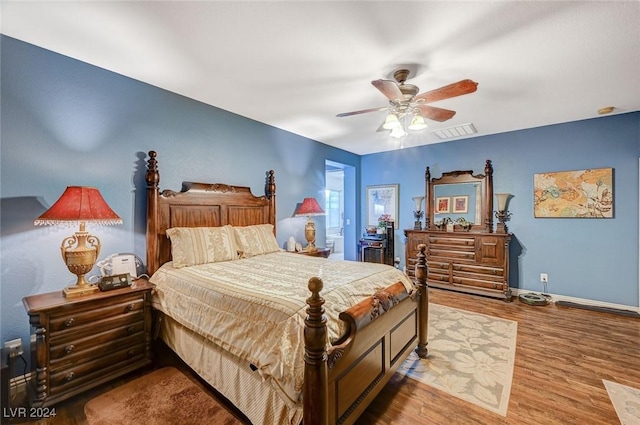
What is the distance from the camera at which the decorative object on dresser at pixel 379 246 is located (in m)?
5.37

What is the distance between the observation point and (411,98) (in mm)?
2547

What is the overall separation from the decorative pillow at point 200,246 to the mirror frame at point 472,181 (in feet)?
12.5

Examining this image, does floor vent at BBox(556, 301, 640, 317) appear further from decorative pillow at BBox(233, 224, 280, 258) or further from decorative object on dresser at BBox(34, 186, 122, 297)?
decorative object on dresser at BBox(34, 186, 122, 297)

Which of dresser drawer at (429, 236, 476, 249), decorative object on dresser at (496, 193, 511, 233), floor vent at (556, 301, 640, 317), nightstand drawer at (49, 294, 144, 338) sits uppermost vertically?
decorative object on dresser at (496, 193, 511, 233)

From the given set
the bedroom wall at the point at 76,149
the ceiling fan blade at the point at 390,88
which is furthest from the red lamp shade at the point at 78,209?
the ceiling fan blade at the point at 390,88

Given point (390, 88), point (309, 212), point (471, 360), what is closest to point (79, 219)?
point (390, 88)

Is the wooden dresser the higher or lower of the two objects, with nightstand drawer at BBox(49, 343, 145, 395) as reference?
higher

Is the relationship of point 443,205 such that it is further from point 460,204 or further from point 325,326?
point 325,326

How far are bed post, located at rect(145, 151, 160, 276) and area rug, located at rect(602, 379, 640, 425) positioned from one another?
394 cm

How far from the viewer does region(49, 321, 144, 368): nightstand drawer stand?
1894 mm

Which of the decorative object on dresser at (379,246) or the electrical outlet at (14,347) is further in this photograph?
the decorative object on dresser at (379,246)

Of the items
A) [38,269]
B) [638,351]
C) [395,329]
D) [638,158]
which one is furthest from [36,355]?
[638,158]

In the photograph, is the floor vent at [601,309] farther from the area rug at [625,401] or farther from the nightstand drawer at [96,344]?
the nightstand drawer at [96,344]

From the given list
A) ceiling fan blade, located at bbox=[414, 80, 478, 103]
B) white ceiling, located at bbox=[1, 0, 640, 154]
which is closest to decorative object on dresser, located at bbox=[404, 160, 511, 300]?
white ceiling, located at bbox=[1, 0, 640, 154]
